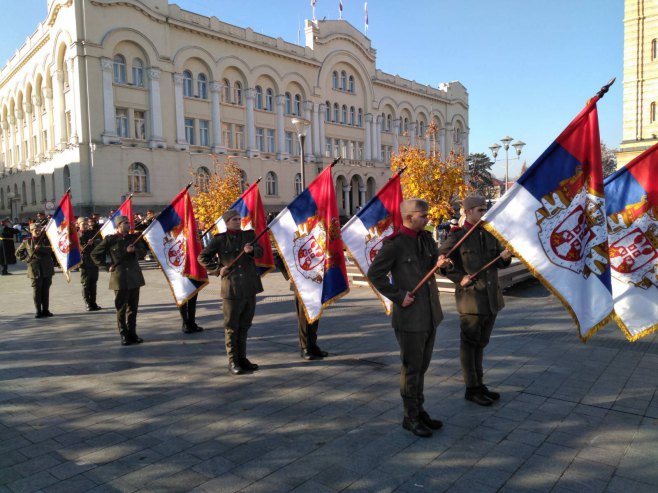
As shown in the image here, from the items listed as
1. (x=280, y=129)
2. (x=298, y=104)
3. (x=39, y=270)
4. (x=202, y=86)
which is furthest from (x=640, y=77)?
(x=39, y=270)

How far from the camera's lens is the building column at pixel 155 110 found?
Answer: 32625 mm

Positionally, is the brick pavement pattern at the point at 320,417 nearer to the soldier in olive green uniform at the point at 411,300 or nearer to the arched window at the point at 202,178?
the soldier in olive green uniform at the point at 411,300

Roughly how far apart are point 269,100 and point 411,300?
38932mm

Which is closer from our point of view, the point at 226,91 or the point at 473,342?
the point at 473,342

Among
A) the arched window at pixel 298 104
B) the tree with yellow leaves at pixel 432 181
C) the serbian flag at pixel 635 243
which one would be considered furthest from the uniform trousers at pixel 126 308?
the arched window at pixel 298 104

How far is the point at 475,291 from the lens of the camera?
5102 mm

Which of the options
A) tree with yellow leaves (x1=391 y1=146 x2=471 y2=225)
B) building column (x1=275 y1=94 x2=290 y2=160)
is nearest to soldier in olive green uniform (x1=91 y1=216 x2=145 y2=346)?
tree with yellow leaves (x1=391 y1=146 x2=471 y2=225)

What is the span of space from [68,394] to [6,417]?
0.71 m

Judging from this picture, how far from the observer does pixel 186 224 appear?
8.27 m

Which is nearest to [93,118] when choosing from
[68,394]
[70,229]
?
[70,229]

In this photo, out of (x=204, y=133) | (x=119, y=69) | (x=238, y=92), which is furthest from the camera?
(x=238, y=92)

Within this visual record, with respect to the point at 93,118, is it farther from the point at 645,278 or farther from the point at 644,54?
the point at 644,54

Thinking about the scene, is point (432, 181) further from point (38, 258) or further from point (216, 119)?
point (216, 119)

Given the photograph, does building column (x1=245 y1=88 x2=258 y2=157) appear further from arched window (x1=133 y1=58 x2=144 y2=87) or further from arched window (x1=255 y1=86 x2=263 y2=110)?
arched window (x1=133 y1=58 x2=144 y2=87)
